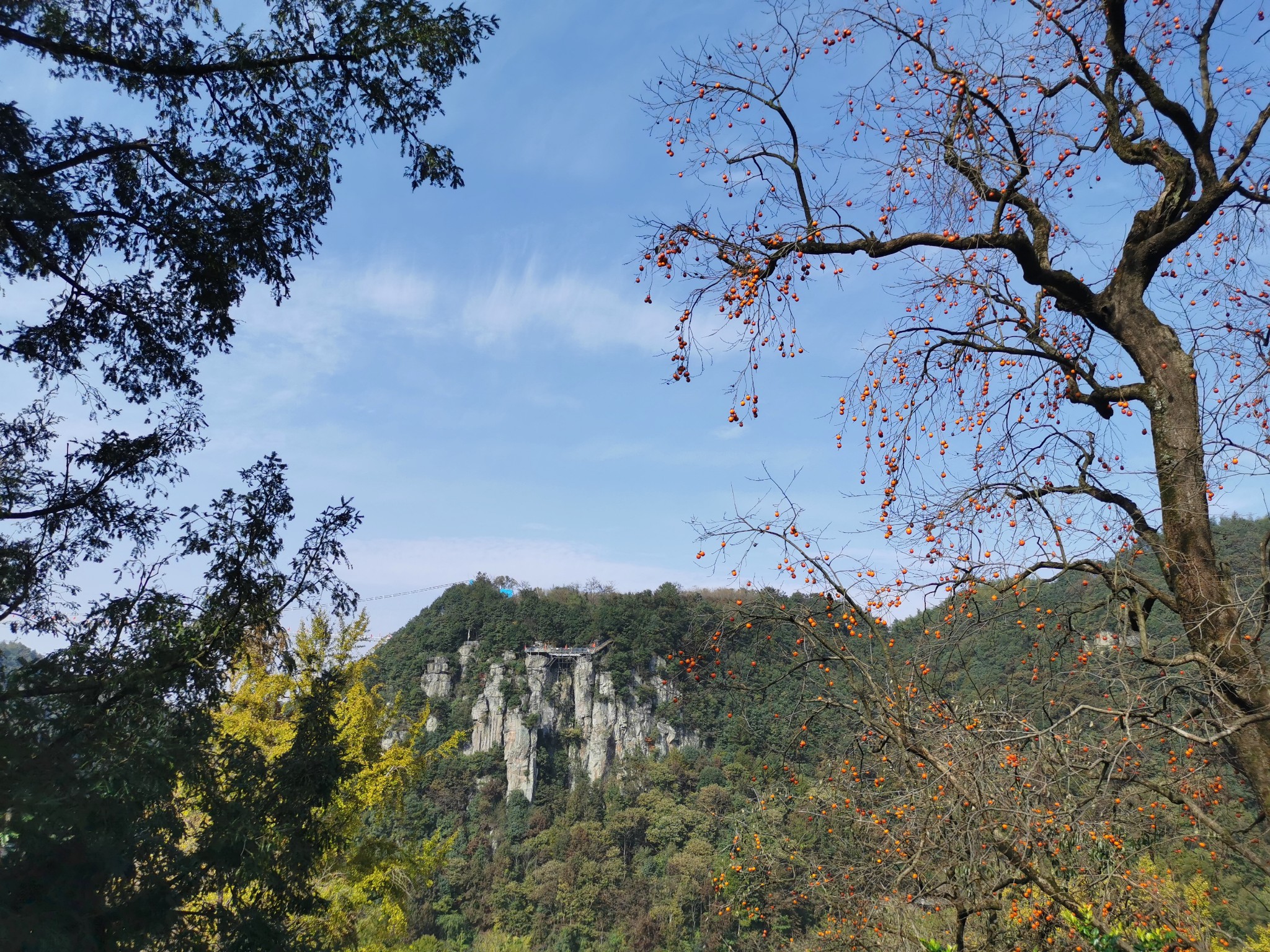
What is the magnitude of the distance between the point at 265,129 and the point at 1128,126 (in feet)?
14.3

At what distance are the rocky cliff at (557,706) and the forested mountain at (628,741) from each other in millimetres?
154

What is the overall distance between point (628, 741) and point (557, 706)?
6820mm

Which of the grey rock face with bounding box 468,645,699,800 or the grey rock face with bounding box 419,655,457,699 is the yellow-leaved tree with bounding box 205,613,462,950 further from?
the grey rock face with bounding box 419,655,457,699

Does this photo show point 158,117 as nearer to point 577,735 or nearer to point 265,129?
point 265,129

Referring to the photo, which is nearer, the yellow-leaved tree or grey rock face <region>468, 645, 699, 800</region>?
the yellow-leaved tree

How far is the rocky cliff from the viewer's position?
58344 millimetres

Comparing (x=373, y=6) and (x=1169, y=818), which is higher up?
(x=373, y=6)

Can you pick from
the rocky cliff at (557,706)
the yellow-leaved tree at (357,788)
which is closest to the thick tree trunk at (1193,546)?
the yellow-leaved tree at (357,788)

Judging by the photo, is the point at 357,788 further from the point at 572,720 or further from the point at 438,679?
the point at 438,679

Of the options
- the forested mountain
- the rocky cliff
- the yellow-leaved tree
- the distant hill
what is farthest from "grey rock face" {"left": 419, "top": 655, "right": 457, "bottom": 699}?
the distant hill

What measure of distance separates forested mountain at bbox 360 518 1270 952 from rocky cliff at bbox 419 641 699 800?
154 mm

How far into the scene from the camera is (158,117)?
3.85 meters

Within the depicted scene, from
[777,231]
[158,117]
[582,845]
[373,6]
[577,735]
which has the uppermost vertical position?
[373,6]

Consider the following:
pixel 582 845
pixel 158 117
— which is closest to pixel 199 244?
pixel 158 117
